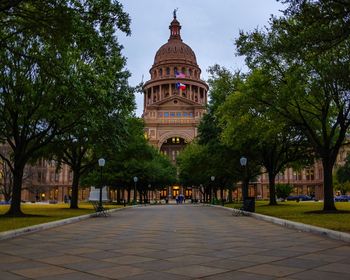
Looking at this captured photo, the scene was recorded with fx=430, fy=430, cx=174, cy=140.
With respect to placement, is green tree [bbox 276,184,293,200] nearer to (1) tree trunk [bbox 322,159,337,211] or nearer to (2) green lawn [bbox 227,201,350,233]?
(2) green lawn [bbox 227,201,350,233]

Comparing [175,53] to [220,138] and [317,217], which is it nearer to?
[220,138]

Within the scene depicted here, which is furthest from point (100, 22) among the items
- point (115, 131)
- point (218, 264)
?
point (115, 131)

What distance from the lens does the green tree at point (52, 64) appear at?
1427 centimetres

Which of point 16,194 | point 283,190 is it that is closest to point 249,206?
point 16,194

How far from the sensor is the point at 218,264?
786 centimetres

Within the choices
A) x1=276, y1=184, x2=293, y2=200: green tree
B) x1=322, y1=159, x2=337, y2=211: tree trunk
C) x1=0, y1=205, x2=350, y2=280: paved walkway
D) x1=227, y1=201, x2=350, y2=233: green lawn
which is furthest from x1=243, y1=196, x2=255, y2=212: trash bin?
x1=276, y1=184, x2=293, y2=200: green tree

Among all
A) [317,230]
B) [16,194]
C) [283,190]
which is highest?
[16,194]

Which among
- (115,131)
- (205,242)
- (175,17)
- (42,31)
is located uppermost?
(175,17)

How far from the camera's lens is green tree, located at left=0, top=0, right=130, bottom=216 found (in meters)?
14.3

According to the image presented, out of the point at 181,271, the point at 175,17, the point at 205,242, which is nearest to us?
the point at 181,271

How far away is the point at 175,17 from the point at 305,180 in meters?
84.1

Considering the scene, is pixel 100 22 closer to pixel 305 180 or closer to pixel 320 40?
pixel 320 40

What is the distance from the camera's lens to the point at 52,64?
1730cm

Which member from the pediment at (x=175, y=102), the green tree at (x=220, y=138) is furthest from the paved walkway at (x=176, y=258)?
the pediment at (x=175, y=102)
